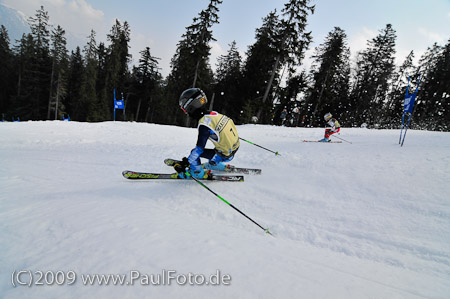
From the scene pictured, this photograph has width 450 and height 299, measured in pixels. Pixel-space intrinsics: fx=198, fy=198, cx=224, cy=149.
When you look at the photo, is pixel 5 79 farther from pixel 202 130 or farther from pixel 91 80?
pixel 202 130

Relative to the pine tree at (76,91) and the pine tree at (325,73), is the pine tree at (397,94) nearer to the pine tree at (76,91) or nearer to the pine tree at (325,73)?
the pine tree at (325,73)

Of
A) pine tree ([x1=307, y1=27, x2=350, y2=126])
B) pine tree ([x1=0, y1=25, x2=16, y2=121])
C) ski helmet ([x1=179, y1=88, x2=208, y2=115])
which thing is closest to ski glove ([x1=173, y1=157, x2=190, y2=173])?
ski helmet ([x1=179, y1=88, x2=208, y2=115])

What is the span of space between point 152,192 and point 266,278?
3059mm

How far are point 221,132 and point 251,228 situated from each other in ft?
7.27

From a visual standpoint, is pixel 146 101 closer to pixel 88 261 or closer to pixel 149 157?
pixel 149 157

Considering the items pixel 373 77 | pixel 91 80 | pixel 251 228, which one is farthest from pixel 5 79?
pixel 373 77

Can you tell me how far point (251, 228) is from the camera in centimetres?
312

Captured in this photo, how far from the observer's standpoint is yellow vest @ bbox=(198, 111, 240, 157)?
436cm

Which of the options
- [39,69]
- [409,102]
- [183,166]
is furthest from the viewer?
[39,69]

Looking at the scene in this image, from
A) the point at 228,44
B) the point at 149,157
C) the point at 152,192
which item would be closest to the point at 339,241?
the point at 152,192

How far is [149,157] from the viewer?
Answer: 7.38m

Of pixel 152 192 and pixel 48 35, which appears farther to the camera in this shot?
pixel 48 35

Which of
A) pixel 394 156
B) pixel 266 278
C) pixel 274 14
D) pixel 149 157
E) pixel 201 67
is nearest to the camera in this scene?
pixel 266 278

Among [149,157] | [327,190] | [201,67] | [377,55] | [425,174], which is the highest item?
[377,55]
